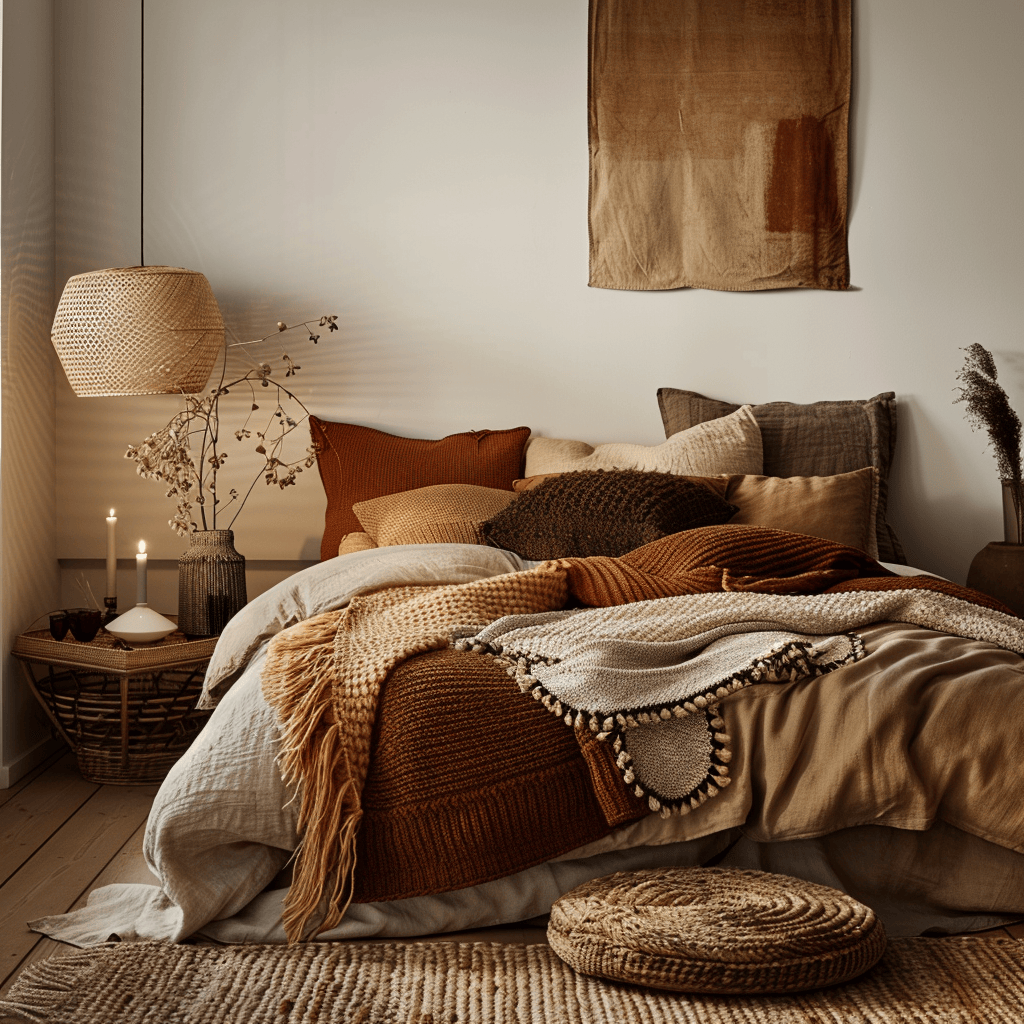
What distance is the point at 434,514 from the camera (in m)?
2.65

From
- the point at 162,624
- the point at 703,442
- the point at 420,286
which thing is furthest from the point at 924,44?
the point at 162,624

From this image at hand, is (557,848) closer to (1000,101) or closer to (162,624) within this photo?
(162,624)

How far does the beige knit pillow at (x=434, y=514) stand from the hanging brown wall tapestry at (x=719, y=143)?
961 millimetres

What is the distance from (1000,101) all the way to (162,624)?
9.54 feet

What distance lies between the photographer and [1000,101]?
3.25 meters

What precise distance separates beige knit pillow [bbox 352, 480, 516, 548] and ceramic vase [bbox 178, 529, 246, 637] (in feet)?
1.22

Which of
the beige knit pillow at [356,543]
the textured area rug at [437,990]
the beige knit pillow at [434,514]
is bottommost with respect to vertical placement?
the textured area rug at [437,990]

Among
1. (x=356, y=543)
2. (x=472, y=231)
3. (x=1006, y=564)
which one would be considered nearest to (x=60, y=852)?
(x=356, y=543)

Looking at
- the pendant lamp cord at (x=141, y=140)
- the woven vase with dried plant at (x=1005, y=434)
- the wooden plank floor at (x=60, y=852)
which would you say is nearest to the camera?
the wooden plank floor at (x=60, y=852)

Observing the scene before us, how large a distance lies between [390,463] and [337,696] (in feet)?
5.08

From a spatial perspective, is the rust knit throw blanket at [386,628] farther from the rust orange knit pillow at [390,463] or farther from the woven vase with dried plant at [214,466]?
the rust orange knit pillow at [390,463]

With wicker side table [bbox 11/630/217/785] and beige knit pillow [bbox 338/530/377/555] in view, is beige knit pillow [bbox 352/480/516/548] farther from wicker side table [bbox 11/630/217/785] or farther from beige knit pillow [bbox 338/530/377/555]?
wicker side table [bbox 11/630/217/785]

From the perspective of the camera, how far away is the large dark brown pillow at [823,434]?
310 centimetres

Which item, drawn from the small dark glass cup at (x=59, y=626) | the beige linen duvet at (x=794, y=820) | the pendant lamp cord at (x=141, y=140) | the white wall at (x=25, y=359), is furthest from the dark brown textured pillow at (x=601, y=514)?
the pendant lamp cord at (x=141, y=140)
